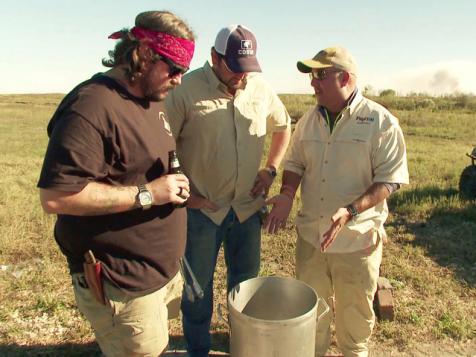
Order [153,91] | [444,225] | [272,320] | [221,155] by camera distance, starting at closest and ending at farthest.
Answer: [153,91] < [272,320] < [221,155] < [444,225]

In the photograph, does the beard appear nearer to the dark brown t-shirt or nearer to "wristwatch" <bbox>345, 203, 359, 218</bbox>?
the dark brown t-shirt

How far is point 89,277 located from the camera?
6.90ft

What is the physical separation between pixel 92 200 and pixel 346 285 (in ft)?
6.43

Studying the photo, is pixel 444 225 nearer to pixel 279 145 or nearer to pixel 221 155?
pixel 279 145

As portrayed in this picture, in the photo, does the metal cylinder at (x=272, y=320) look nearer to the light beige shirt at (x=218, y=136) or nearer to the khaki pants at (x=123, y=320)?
the khaki pants at (x=123, y=320)

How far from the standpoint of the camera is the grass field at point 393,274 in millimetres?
3764

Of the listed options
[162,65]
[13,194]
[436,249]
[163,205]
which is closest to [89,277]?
[163,205]

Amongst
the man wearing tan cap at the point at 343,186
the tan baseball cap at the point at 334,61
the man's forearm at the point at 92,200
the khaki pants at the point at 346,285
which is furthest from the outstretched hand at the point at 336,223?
the man's forearm at the point at 92,200

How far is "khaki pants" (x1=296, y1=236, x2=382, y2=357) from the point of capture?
3.06 meters

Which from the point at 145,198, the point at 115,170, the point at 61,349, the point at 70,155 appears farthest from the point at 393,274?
the point at 70,155

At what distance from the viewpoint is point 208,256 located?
10.2ft

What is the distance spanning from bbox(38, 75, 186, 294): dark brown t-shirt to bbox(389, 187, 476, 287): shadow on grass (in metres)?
3.87

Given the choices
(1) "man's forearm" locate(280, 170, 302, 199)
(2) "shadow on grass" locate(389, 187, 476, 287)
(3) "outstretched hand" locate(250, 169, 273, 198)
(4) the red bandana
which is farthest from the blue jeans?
(2) "shadow on grass" locate(389, 187, 476, 287)

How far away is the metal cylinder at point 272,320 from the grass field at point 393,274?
4.06 ft
